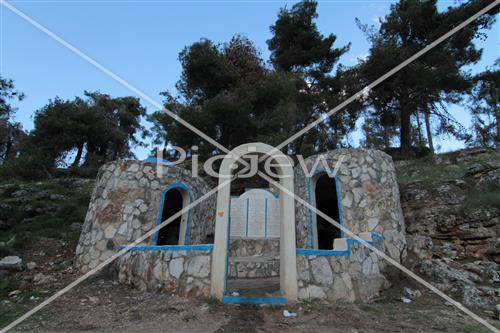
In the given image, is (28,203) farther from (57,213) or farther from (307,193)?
(307,193)

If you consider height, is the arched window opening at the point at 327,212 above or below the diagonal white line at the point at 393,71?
below

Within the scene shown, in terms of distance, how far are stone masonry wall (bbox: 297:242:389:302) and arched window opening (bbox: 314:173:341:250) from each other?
18.3 feet

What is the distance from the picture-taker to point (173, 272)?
17.5 feet

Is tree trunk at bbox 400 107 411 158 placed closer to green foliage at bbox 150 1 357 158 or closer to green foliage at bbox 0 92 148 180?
green foliage at bbox 150 1 357 158

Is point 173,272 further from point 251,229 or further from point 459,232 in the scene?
point 459,232

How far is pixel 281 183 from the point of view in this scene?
18.1 ft

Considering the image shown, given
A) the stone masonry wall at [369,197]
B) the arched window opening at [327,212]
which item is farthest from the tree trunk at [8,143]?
the stone masonry wall at [369,197]

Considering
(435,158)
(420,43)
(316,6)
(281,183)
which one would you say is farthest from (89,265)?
(316,6)

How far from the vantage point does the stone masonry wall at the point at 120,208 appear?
24.8ft

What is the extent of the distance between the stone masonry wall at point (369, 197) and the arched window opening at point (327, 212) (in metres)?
2.45

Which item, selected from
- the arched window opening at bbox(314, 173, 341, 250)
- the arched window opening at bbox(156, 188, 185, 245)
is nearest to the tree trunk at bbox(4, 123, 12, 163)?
the arched window opening at bbox(156, 188, 185, 245)

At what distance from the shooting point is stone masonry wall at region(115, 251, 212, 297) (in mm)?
5125

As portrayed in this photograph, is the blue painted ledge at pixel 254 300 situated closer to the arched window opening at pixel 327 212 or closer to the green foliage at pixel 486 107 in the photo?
the arched window opening at pixel 327 212

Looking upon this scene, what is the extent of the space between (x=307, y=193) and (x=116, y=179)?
17.7 ft
